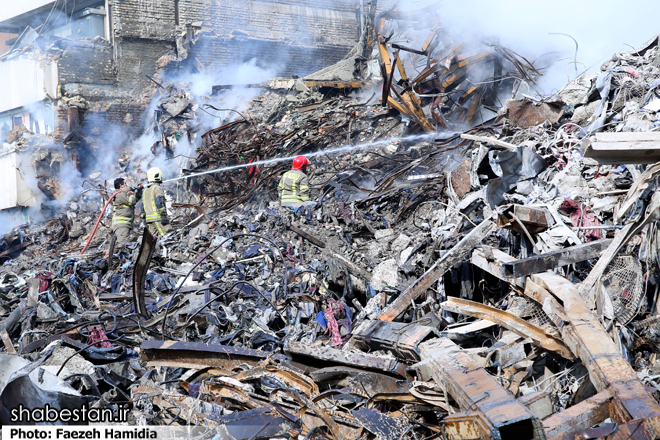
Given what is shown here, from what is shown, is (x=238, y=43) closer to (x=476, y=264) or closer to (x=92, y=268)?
(x=92, y=268)

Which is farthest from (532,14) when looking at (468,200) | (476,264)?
(476,264)

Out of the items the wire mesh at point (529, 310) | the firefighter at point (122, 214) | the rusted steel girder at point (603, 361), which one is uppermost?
the rusted steel girder at point (603, 361)

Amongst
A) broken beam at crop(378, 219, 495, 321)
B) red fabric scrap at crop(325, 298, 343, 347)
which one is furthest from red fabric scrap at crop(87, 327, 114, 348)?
broken beam at crop(378, 219, 495, 321)

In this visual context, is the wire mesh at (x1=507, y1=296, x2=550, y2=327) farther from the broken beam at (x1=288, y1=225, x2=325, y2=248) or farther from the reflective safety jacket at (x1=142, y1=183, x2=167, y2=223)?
the reflective safety jacket at (x1=142, y1=183, x2=167, y2=223)

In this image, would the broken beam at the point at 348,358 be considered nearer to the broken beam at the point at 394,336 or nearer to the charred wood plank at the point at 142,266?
the broken beam at the point at 394,336

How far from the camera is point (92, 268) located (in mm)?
7598

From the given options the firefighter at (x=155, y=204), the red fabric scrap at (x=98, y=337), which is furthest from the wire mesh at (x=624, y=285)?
the firefighter at (x=155, y=204)

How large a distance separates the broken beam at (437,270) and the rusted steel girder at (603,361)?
3.34 feet

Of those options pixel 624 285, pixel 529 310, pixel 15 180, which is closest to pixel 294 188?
pixel 529 310

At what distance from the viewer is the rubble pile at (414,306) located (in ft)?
10.0

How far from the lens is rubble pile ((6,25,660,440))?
120 inches

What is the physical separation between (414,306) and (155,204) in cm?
581

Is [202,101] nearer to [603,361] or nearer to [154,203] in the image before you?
[154,203]

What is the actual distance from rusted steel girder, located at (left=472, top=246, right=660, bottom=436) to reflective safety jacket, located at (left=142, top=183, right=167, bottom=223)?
7043mm
